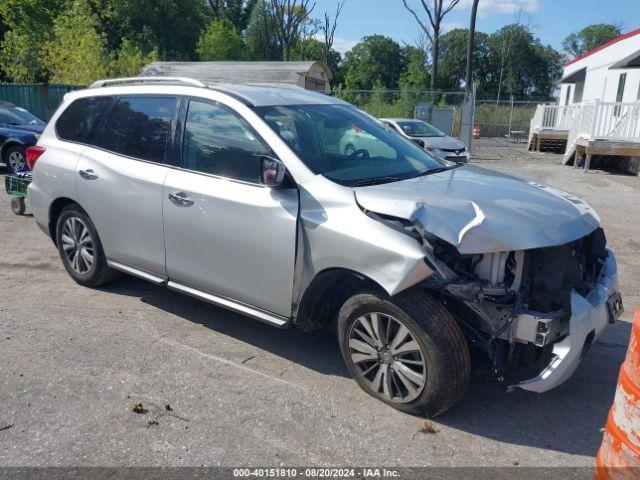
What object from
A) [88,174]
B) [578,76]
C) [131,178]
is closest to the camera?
[131,178]

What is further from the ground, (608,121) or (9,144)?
(608,121)

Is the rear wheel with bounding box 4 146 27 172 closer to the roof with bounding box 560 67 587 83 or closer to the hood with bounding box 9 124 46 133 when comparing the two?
the hood with bounding box 9 124 46 133

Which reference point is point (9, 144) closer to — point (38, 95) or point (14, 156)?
point (14, 156)

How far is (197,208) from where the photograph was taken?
395 centimetres

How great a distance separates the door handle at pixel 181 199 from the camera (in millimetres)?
4008

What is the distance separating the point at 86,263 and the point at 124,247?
798mm

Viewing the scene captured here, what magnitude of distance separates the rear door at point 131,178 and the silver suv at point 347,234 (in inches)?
Answer: 0.6

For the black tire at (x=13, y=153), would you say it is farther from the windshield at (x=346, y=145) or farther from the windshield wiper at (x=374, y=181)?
the windshield wiper at (x=374, y=181)

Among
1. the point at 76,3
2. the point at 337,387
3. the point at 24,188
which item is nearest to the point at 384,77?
the point at 76,3

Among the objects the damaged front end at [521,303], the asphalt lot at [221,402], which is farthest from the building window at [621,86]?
the damaged front end at [521,303]

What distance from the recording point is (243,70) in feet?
49.8

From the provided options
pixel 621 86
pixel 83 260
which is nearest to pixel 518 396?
pixel 83 260

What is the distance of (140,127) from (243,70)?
1127cm

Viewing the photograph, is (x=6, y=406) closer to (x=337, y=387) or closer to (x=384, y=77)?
(x=337, y=387)
